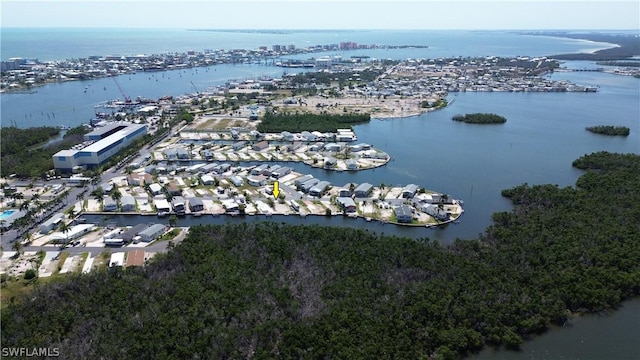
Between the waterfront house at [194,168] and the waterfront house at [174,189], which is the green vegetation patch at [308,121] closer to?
A: the waterfront house at [194,168]

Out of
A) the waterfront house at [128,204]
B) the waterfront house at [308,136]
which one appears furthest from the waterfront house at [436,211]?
the waterfront house at [128,204]

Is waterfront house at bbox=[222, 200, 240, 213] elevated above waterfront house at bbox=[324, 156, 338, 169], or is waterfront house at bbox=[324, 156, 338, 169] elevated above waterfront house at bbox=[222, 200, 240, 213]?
waterfront house at bbox=[324, 156, 338, 169]

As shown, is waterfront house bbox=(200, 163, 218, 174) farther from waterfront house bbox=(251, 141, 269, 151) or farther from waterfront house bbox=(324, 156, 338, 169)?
waterfront house bbox=(324, 156, 338, 169)

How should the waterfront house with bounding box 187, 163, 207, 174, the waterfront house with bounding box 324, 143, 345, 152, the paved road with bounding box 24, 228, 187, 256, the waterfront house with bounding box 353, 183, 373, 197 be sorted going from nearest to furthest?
the paved road with bounding box 24, 228, 187, 256 < the waterfront house with bounding box 353, 183, 373, 197 < the waterfront house with bounding box 187, 163, 207, 174 < the waterfront house with bounding box 324, 143, 345, 152

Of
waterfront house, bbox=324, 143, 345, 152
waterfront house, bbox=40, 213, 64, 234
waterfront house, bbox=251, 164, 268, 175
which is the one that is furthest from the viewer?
waterfront house, bbox=324, 143, 345, 152

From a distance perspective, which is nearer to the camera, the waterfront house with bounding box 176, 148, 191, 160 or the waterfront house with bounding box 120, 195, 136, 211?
the waterfront house with bounding box 120, 195, 136, 211

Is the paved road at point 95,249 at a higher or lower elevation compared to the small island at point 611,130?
lower

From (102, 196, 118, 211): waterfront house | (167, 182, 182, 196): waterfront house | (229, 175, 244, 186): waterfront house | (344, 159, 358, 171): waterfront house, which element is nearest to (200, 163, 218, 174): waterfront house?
(229, 175, 244, 186): waterfront house
